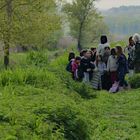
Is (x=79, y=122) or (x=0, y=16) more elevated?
(x=0, y=16)

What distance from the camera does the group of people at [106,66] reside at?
57.2 ft

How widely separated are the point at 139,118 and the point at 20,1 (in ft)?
57.2

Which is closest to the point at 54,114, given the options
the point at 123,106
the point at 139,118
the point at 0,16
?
the point at 139,118

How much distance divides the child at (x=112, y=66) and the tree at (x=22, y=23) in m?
9.61

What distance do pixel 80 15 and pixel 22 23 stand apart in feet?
121

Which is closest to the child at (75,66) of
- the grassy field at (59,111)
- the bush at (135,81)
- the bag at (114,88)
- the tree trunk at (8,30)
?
the bag at (114,88)

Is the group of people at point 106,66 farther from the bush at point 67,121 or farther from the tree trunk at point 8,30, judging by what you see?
the tree trunk at point 8,30

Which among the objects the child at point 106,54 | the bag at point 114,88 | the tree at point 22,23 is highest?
the tree at point 22,23

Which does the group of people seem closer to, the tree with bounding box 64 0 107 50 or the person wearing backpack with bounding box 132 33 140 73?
the person wearing backpack with bounding box 132 33 140 73

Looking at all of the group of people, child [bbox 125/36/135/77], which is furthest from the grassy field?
child [bbox 125/36/135/77]

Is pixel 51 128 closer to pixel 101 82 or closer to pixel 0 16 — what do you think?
pixel 101 82

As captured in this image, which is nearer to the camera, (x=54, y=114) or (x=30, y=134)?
(x=30, y=134)

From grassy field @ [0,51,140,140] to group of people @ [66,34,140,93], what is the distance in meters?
1.49

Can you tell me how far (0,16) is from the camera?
26766 millimetres
